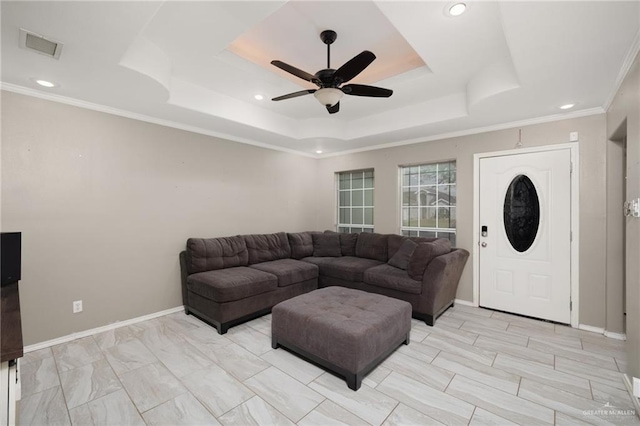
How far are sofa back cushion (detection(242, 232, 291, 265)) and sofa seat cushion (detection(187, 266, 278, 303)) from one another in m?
0.58

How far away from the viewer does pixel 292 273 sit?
382 centimetres

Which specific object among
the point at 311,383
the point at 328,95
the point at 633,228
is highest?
the point at 328,95

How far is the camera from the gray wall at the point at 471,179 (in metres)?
3.16

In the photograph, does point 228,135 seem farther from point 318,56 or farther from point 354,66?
point 354,66

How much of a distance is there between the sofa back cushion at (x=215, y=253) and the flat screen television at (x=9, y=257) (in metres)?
1.72

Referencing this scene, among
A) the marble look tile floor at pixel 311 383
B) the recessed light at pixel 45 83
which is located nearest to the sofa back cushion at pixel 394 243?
the marble look tile floor at pixel 311 383

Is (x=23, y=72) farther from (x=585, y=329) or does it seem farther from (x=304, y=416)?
(x=585, y=329)

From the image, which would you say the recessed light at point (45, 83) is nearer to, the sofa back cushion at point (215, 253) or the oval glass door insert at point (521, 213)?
the sofa back cushion at point (215, 253)

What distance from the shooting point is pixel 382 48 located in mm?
2744

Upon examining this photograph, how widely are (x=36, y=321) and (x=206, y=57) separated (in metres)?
3.03

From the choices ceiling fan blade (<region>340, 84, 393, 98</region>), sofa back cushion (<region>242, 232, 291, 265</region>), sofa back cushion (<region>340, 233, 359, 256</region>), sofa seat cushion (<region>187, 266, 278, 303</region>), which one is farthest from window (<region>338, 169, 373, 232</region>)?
ceiling fan blade (<region>340, 84, 393, 98</region>)

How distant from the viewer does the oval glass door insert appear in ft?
11.6

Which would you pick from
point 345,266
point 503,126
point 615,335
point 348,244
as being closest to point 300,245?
point 348,244

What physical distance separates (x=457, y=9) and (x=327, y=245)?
3.72 m
